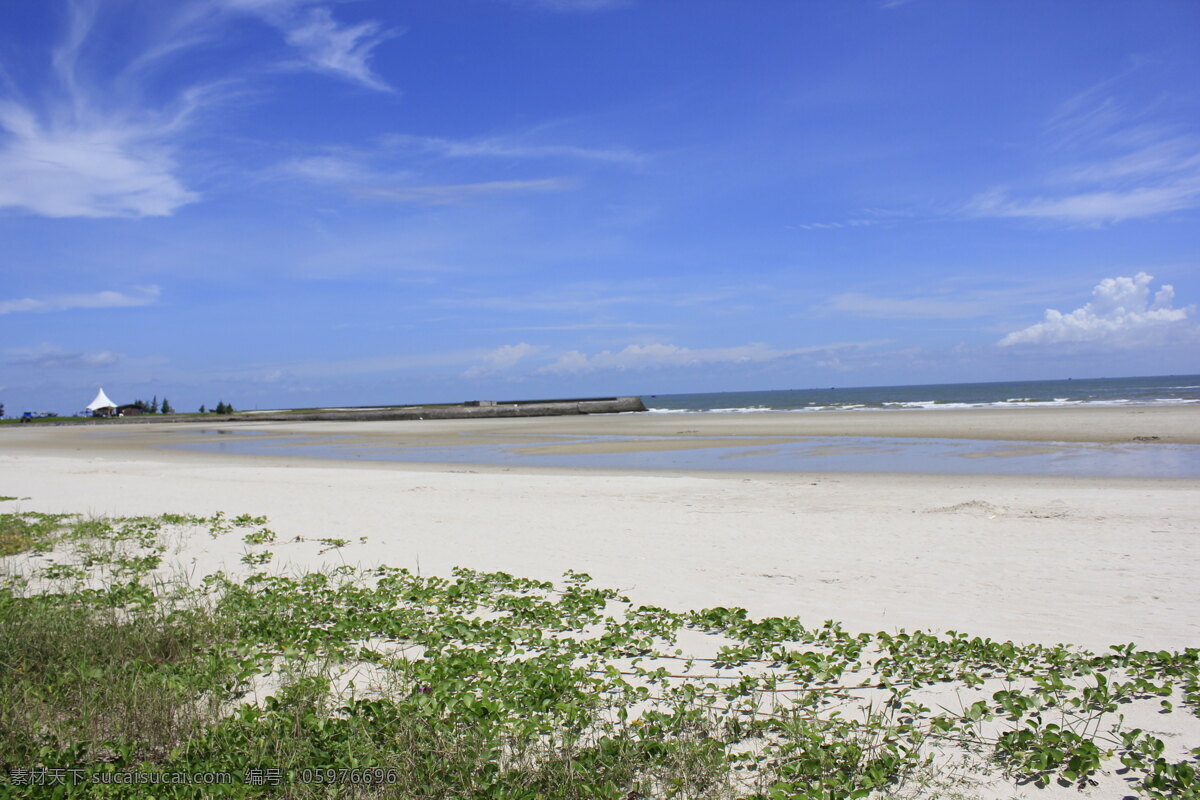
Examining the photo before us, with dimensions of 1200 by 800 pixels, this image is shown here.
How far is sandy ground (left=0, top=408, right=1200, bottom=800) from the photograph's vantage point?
679 cm

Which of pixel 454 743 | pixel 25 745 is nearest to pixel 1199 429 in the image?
pixel 454 743

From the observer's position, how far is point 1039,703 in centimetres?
471

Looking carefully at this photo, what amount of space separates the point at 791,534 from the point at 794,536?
A: 5.8 inches

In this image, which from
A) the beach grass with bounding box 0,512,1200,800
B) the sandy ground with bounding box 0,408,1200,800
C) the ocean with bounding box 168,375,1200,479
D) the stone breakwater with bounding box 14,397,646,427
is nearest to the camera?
the beach grass with bounding box 0,512,1200,800

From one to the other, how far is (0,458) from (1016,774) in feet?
121

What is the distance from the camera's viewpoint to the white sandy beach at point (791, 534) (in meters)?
6.97

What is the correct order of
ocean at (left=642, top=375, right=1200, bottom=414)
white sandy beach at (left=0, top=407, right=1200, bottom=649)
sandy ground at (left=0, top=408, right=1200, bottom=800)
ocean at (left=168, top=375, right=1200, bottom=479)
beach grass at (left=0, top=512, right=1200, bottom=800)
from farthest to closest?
ocean at (left=642, top=375, right=1200, bottom=414) < ocean at (left=168, top=375, right=1200, bottom=479) < white sandy beach at (left=0, top=407, right=1200, bottom=649) < sandy ground at (left=0, top=408, right=1200, bottom=800) < beach grass at (left=0, top=512, right=1200, bottom=800)

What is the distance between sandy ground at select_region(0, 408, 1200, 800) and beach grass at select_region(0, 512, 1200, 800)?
386mm

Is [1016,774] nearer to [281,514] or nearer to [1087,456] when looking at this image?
[281,514]

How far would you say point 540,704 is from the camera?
478 centimetres

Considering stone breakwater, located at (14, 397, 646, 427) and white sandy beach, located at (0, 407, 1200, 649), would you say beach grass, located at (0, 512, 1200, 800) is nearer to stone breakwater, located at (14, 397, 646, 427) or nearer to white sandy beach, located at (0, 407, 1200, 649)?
white sandy beach, located at (0, 407, 1200, 649)

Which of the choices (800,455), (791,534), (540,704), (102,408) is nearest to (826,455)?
(800,455)

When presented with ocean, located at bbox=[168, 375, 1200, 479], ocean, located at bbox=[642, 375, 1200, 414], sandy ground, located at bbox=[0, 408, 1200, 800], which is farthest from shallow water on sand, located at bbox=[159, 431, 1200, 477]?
ocean, located at bbox=[642, 375, 1200, 414]

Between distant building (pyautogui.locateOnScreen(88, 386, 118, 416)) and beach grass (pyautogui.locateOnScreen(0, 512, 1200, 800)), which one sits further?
distant building (pyautogui.locateOnScreen(88, 386, 118, 416))
